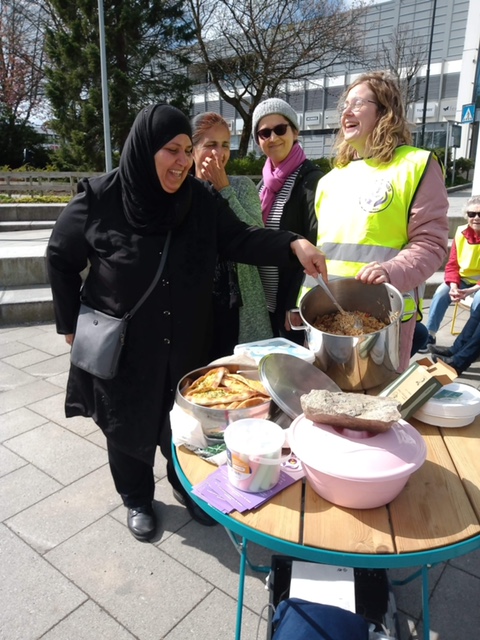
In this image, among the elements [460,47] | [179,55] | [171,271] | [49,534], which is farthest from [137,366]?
[460,47]

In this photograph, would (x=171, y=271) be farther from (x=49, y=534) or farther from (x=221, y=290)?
(x=49, y=534)

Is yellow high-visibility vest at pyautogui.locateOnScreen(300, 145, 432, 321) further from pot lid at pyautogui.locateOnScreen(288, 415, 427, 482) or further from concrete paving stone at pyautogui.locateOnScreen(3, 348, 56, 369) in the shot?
concrete paving stone at pyautogui.locateOnScreen(3, 348, 56, 369)

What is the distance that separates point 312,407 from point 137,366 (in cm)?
→ 93

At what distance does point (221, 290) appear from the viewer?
213 cm

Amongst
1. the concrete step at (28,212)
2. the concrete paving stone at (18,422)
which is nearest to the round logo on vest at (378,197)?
the concrete paving stone at (18,422)

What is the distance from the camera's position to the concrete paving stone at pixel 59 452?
2.70 metres

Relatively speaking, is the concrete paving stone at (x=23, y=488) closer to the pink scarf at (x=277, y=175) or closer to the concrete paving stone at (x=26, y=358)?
the concrete paving stone at (x=26, y=358)

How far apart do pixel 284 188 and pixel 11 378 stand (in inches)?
113

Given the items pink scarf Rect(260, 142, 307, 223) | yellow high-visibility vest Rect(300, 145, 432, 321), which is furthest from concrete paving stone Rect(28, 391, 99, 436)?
yellow high-visibility vest Rect(300, 145, 432, 321)

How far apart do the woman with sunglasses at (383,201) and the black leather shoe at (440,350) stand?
8.22ft

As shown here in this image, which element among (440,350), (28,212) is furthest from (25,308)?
(28,212)

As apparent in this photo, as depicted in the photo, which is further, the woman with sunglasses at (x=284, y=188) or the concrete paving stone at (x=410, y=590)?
the woman with sunglasses at (x=284, y=188)

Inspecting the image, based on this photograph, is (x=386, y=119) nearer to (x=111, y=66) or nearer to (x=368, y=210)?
(x=368, y=210)

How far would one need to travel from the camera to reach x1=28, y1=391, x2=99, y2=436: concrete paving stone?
124 inches
